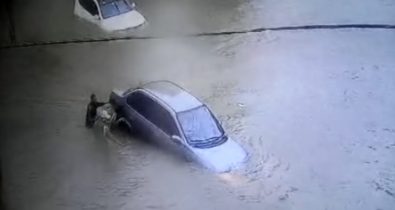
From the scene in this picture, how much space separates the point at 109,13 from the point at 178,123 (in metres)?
0.27

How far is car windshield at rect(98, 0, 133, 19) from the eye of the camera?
109cm

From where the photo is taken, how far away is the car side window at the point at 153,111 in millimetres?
940

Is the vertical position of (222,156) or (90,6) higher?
(90,6)

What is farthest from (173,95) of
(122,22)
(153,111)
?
(122,22)

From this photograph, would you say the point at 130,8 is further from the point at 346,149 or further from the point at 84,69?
the point at 346,149

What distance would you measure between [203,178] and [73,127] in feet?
0.71

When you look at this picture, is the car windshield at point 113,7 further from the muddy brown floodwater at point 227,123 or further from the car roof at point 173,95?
the car roof at point 173,95

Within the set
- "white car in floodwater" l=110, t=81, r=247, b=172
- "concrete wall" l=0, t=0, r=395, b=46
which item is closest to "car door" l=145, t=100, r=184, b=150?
"white car in floodwater" l=110, t=81, r=247, b=172

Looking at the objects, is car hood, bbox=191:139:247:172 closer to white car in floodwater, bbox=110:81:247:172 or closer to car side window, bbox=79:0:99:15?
white car in floodwater, bbox=110:81:247:172

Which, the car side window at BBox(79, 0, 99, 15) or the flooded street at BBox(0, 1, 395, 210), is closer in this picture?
the flooded street at BBox(0, 1, 395, 210)

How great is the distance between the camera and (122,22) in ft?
3.62

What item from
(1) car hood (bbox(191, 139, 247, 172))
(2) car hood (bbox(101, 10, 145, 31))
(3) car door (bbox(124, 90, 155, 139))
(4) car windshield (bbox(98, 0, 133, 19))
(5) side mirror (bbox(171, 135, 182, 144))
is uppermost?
(4) car windshield (bbox(98, 0, 133, 19))

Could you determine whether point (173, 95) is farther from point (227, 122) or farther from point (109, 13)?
point (109, 13)

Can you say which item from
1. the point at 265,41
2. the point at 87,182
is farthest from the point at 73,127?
the point at 265,41
